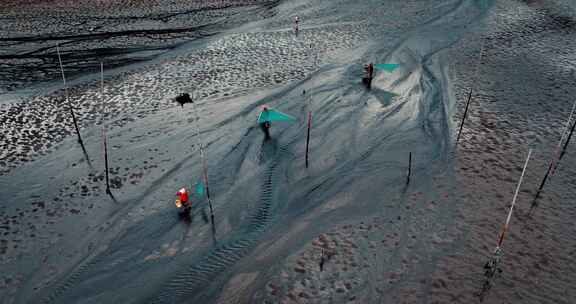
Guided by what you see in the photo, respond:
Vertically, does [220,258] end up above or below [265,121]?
below

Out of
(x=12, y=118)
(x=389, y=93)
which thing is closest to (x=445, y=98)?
(x=389, y=93)

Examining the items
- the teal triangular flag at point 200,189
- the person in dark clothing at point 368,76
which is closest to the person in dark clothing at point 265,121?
the teal triangular flag at point 200,189

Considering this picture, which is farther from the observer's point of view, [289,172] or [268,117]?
[268,117]

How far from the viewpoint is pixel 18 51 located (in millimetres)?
23375

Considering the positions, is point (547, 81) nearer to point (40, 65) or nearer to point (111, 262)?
point (111, 262)

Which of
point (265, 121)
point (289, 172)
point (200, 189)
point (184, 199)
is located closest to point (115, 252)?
point (184, 199)

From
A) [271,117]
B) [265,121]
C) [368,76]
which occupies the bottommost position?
[265,121]

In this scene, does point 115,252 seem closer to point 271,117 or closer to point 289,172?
point 289,172

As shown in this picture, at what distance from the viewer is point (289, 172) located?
1354 centimetres

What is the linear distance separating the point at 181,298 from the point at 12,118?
12.7 m

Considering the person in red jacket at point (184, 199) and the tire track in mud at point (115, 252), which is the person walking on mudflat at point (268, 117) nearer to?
the person in red jacket at point (184, 199)

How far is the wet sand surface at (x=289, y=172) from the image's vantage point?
9766 mm

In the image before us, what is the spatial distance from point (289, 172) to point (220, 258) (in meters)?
4.24

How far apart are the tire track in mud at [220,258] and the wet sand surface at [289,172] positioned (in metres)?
0.05
